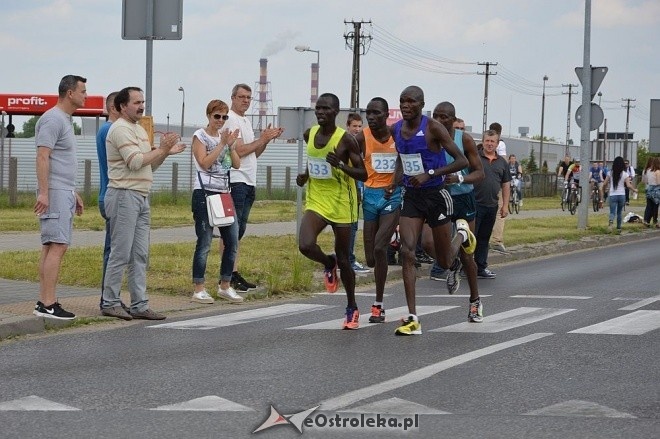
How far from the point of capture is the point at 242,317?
11.5 m

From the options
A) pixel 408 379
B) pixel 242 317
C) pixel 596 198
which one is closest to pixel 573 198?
pixel 596 198

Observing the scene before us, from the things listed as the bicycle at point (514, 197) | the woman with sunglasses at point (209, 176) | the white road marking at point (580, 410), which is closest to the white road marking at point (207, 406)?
the white road marking at point (580, 410)

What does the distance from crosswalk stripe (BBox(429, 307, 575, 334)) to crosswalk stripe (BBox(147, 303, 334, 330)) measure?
1.74 m

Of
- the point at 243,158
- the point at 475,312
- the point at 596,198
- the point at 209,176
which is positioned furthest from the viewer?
the point at 596,198

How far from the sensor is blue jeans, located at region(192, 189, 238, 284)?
12367 millimetres

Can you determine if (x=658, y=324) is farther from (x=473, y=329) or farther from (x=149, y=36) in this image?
(x=149, y=36)

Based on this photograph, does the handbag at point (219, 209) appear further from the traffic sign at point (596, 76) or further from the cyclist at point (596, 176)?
the cyclist at point (596, 176)

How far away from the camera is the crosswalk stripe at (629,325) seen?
1055 centimetres

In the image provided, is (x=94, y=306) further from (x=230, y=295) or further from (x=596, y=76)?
(x=596, y=76)

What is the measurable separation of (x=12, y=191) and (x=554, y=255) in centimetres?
1507

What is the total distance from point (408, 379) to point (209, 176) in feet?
16.2

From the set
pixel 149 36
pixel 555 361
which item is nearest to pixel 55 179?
pixel 149 36

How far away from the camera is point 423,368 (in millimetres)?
8438

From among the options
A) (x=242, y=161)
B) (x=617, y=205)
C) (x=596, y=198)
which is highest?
(x=242, y=161)
